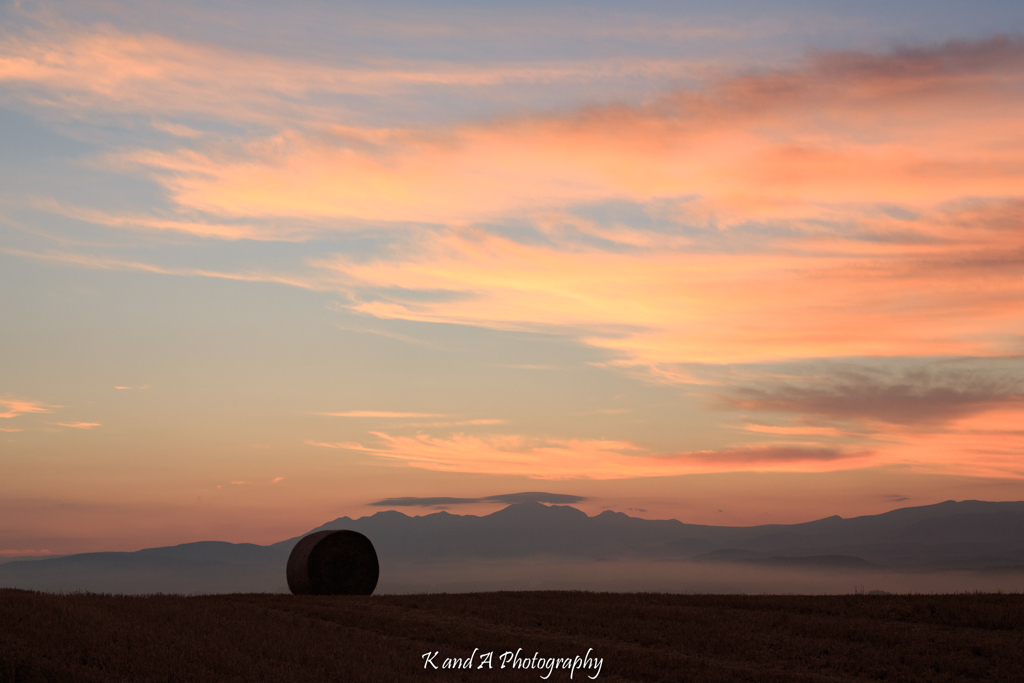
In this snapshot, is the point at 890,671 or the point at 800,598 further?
the point at 800,598

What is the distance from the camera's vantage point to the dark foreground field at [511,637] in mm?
16781

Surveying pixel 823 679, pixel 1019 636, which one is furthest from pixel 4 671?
pixel 1019 636

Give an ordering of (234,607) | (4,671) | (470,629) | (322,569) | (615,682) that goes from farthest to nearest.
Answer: (322,569)
(234,607)
(470,629)
(615,682)
(4,671)

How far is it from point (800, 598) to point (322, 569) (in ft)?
64.2

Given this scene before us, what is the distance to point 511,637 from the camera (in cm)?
2102

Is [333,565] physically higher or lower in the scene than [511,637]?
higher

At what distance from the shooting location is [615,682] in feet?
54.8

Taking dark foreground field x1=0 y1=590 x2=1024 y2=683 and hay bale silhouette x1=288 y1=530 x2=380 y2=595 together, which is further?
hay bale silhouette x1=288 y1=530 x2=380 y2=595

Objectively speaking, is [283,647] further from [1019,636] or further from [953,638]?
[1019,636]

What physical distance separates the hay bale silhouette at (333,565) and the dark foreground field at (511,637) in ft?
25.6

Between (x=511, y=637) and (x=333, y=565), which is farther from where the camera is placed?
(x=333, y=565)

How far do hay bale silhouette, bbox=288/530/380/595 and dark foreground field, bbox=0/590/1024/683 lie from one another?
25.6 ft

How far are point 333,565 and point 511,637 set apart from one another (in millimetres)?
16824

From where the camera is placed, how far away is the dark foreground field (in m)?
16.8
